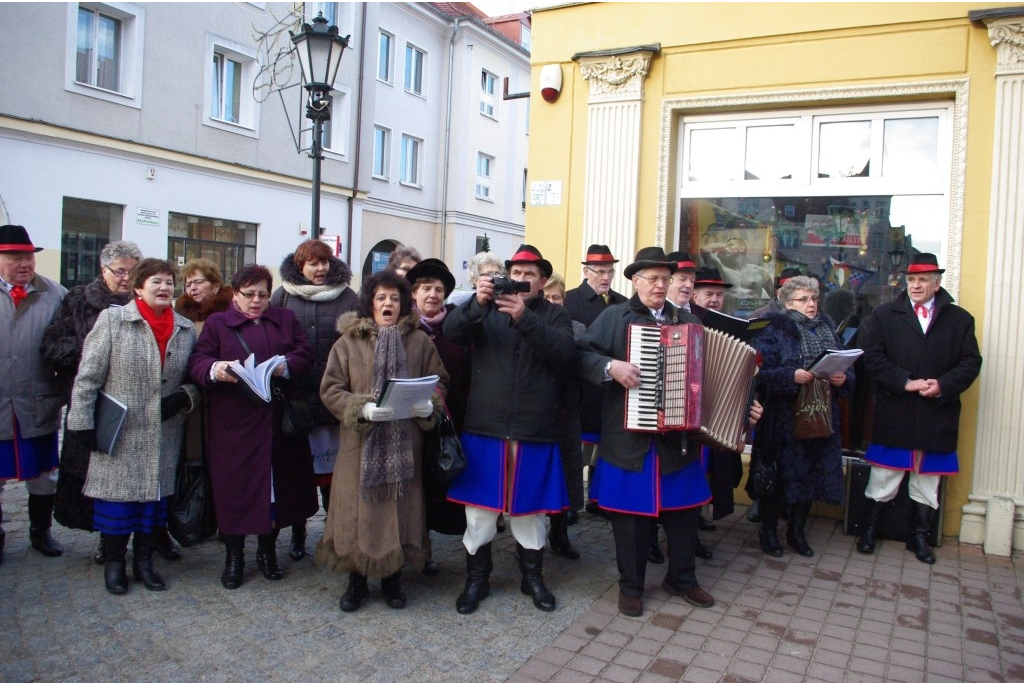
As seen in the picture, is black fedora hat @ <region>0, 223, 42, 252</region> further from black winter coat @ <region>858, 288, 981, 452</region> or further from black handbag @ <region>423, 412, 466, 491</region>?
black winter coat @ <region>858, 288, 981, 452</region>

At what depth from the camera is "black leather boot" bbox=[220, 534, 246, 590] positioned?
469 cm

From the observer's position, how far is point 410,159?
25.9m

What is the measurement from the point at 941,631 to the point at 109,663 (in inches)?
166

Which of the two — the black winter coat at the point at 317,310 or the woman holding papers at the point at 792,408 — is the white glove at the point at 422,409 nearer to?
the black winter coat at the point at 317,310

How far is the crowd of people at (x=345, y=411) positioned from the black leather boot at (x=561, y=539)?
0.04m

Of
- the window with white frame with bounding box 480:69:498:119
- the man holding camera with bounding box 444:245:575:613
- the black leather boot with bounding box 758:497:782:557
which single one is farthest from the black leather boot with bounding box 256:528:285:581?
the window with white frame with bounding box 480:69:498:119

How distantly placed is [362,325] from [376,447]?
66 centimetres

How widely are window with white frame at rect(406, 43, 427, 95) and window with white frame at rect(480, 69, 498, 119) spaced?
234 cm

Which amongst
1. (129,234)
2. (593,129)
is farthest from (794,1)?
(129,234)

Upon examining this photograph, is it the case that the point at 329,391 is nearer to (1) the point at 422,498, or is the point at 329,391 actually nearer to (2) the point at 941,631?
(1) the point at 422,498

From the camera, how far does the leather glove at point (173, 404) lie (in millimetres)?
4613

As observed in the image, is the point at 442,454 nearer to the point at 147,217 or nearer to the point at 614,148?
the point at 614,148

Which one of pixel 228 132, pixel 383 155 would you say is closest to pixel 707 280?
pixel 228 132

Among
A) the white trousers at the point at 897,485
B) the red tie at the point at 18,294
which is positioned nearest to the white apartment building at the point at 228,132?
the red tie at the point at 18,294
